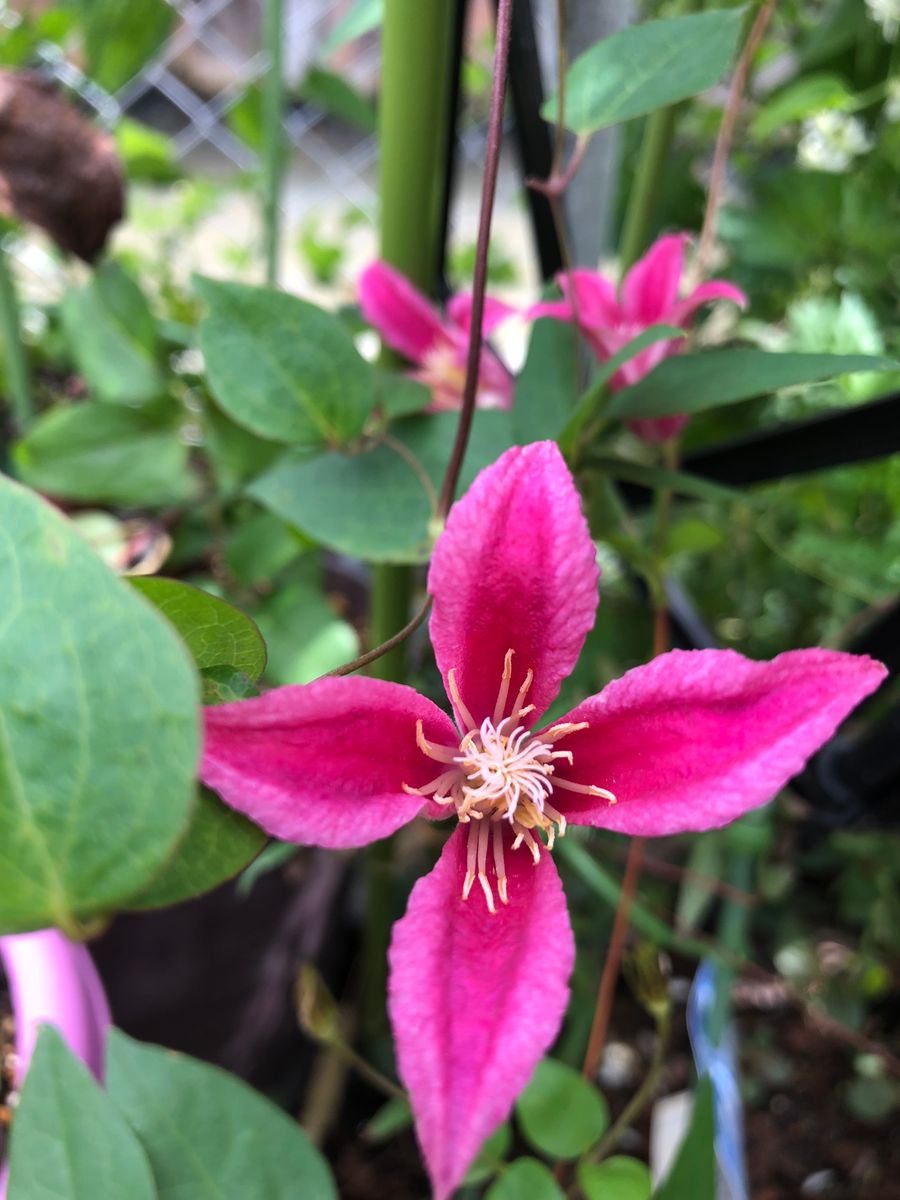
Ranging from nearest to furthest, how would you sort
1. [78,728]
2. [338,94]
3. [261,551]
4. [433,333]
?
[78,728] → [433,333] → [261,551] → [338,94]

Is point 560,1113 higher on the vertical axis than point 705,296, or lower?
lower

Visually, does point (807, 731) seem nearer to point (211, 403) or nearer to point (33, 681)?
point (33, 681)

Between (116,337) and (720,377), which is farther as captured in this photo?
(116,337)

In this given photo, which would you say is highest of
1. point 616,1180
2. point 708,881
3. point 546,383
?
point 546,383

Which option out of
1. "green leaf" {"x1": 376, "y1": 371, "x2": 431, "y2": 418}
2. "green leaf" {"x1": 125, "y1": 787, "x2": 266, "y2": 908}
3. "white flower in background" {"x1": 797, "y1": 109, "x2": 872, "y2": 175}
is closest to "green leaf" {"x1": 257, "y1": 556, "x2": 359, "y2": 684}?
"green leaf" {"x1": 376, "y1": 371, "x2": 431, "y2": 418}

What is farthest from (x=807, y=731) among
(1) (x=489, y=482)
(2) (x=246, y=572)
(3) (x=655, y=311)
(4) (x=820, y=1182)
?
(4) (x=820, y=1182)

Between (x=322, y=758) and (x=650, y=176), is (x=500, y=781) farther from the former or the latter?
(x=650, y=176)

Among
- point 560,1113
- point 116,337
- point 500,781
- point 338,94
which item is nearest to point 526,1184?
point 560,1113

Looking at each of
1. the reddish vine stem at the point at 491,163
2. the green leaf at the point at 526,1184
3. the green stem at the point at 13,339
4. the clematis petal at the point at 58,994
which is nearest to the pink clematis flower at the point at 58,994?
the clematis petal at the point at 58,994
